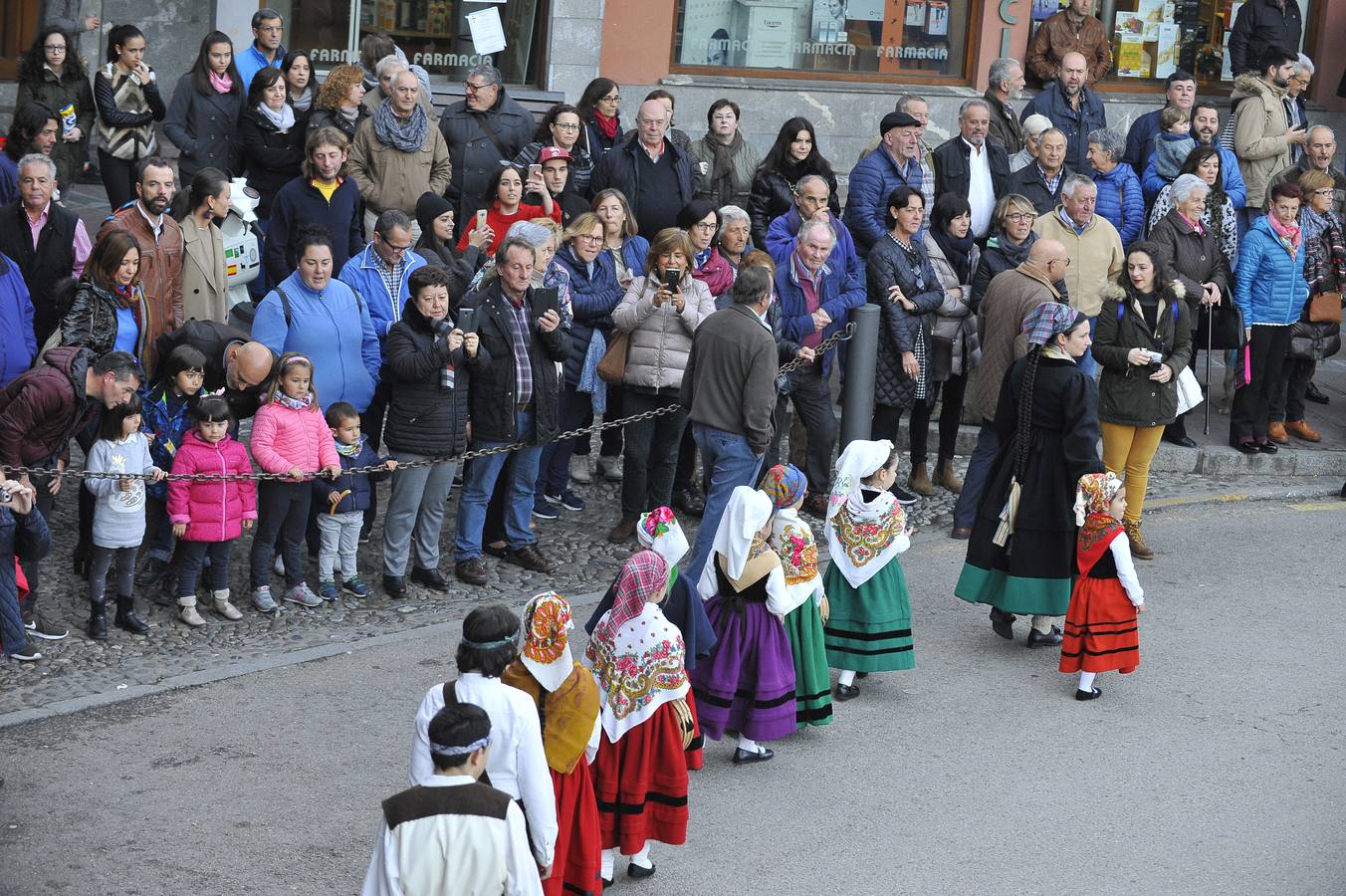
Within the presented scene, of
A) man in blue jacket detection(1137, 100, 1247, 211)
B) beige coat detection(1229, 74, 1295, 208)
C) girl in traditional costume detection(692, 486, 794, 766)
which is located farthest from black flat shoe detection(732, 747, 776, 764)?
beige coat detection(1229, 74, 1295, 208)

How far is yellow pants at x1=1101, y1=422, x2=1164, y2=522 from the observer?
1098 cm

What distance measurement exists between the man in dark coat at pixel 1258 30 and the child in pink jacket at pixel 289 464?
36.0 feet

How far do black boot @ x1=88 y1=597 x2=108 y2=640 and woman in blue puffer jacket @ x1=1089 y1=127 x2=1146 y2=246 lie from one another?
7.68 meters

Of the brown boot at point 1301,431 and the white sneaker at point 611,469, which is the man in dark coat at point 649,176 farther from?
the brown boot at point 1301,431

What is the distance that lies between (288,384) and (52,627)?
5.34ft

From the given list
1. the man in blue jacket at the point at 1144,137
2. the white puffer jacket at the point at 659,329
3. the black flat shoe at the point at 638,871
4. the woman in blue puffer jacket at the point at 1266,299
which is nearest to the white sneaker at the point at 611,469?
the white puffer jacket at the point at 659,329

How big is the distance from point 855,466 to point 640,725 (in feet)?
7.48

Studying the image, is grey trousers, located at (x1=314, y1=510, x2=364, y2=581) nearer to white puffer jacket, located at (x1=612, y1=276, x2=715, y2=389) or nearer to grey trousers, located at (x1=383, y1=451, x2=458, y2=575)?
grey trousers, located at (x1=383, y1=451, x2=458, y2=575)

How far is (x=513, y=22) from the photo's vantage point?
54.4 ft

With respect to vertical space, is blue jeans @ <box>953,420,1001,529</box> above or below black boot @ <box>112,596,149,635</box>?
above

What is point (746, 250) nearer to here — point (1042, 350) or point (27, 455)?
point (1042, 350)

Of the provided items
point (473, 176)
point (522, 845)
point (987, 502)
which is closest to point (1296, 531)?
point (987, 502)

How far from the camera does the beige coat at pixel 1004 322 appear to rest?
10812mm

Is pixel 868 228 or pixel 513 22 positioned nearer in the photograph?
pixel 868 228
